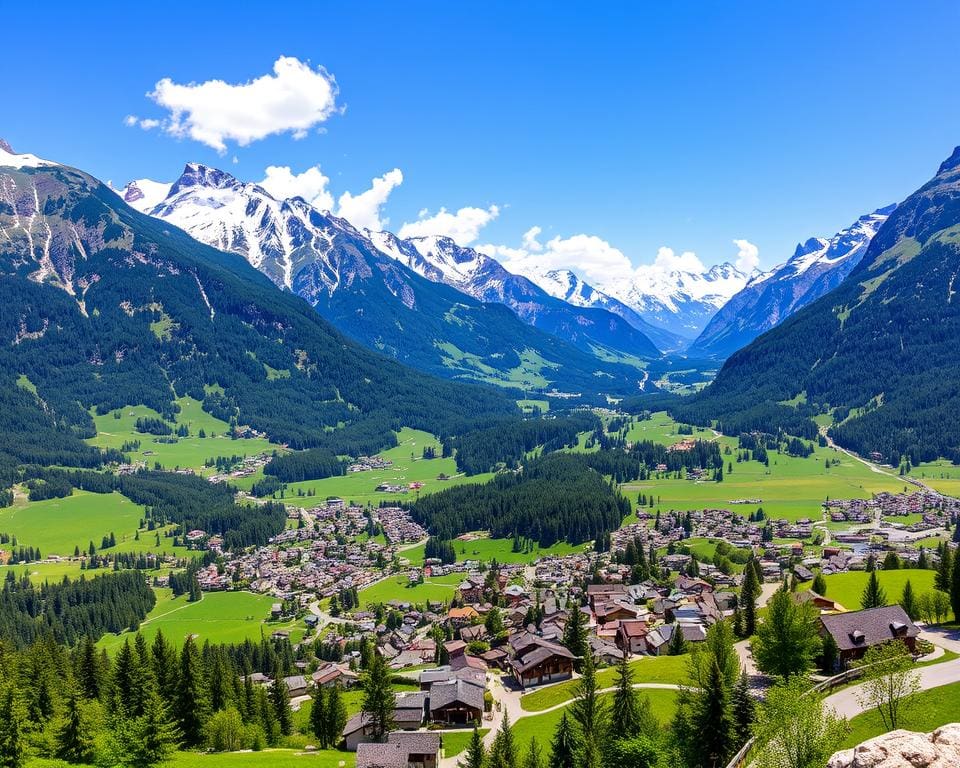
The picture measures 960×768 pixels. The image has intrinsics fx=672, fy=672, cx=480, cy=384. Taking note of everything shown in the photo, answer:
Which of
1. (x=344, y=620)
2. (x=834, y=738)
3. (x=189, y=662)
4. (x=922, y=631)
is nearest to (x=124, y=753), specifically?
(x=189, y=662)

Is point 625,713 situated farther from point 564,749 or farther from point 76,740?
point 76,740

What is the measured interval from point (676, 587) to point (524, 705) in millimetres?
52811

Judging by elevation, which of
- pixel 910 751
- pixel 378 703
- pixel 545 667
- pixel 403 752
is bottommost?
pixel 545 667

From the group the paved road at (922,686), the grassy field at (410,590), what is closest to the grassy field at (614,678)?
the paved road at (922,686)

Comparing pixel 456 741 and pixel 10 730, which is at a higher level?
pixel 10 730

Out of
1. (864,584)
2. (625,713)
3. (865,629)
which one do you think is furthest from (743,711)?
(864,584)

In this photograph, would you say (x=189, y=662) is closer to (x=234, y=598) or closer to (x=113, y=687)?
(x=113, y=687)

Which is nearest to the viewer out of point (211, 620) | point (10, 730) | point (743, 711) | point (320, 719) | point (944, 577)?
point (10, 730)

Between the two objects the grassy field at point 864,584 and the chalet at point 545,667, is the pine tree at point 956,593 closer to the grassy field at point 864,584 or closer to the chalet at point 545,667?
the grassy field at point 864,584

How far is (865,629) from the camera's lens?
6775 centimetres

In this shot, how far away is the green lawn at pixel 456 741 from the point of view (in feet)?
216

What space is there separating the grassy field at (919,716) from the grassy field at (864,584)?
42460 mm

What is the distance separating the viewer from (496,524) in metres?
196

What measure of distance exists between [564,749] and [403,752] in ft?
55.8
